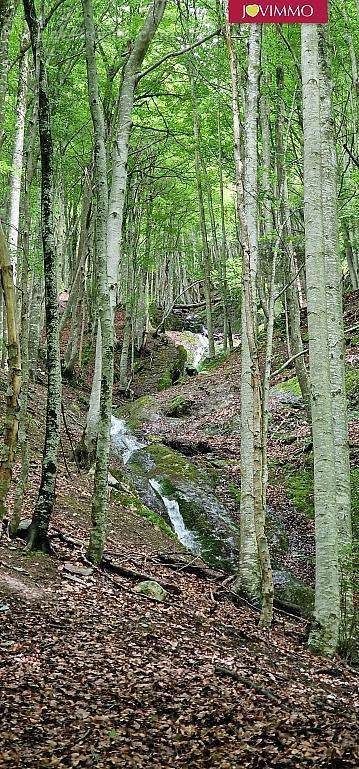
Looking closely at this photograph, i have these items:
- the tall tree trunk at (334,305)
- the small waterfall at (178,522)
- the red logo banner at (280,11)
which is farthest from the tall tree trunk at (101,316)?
the small waterfall at (178,522)

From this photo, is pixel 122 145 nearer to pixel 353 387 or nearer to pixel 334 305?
pixel 334 305

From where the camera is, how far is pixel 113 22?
14281 millimetres

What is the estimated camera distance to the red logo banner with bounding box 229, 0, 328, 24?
6648mm

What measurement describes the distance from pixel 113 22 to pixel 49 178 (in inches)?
357

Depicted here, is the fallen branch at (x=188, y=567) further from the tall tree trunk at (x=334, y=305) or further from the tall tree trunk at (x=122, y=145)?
the tall tree trunk at (x=122, y=145)

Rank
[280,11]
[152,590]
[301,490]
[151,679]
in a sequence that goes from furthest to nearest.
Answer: [301,490] → [152,590] → [280,11] → [151,679]

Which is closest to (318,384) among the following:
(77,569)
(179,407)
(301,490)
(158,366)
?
(77,569)

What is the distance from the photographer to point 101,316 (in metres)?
7.95

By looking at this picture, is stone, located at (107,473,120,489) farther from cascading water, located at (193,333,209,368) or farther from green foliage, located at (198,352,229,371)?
cascading water, located at (193,333,209,368)

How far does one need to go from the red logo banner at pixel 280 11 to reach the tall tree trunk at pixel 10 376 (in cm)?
535

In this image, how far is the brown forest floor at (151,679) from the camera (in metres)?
3.89

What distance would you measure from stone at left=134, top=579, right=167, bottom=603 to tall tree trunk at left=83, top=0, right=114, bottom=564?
2.06ft

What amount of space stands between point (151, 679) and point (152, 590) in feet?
8.54

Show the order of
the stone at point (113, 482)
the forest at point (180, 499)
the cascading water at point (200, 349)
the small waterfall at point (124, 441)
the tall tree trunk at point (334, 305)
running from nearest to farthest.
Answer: the forest at point (180, 499) < the tall tree trunk at point (334, 305) < the stone at point (113, 482) < the small waterfall at point (124, 441) < the cascading water at point (200, 349)
